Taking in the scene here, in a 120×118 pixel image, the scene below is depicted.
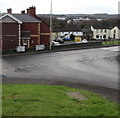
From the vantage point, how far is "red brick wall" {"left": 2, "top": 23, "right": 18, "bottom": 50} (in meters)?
43.4

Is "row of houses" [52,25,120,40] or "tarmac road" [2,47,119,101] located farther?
"row of houses" [52,25,120,40]

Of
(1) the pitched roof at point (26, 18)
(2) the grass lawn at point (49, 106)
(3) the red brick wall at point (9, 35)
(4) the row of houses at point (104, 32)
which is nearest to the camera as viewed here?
(2) the grass lawn at point (49, 106)

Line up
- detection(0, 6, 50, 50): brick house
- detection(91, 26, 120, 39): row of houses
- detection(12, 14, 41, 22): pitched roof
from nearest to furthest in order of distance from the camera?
1. detection(0, 6, 50, 50): brick house
2. detection(12, 14, 41, 22): pitched roof
3. detection(91, 26, 120, 39): row of houses

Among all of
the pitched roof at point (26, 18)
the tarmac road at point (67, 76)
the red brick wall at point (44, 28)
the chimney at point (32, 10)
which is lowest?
the tarmac road at point (67, 76)

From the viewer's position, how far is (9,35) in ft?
144

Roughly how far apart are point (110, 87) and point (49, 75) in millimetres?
6723

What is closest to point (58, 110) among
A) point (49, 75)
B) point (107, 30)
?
point (49, 75)

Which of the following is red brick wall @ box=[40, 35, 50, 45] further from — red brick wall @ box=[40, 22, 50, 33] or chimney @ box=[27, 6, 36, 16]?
chimney @ box=[27, 6, 36, 16]

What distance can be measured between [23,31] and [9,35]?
3.69m

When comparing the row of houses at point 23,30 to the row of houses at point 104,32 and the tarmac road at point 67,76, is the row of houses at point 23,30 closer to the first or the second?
the tarmac road at point 67,76

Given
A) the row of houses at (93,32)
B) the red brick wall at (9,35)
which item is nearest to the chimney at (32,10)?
the red brick wall at (9,35)

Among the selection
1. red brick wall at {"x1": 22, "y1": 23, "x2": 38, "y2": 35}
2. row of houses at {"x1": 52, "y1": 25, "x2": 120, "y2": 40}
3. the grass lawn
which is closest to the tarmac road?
the grass lawn

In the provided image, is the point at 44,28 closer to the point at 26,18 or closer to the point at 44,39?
the point at 44,39

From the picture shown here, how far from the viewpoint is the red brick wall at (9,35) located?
43.4 m
